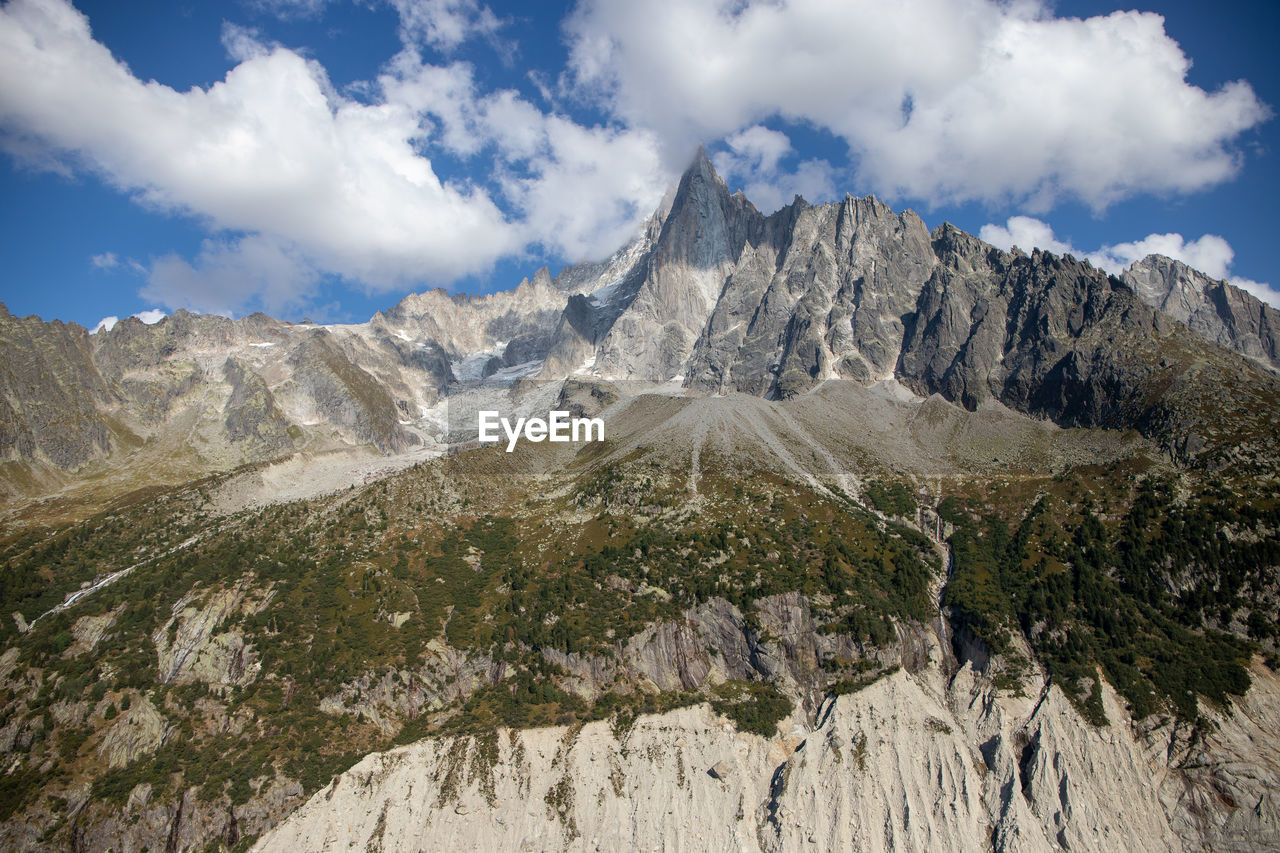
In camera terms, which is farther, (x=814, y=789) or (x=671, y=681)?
(x=671, y=681)

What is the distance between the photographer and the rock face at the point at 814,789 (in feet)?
359

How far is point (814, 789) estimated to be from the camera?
116m

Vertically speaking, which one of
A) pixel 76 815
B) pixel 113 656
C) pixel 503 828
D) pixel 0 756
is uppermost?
pixel 113 656

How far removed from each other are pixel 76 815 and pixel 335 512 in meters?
85.6

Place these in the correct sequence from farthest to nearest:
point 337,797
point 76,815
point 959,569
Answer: point 959,569 → point 337,797 → point 76,815

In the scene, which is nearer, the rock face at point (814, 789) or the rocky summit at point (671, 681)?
the rock face at point (814, 789)

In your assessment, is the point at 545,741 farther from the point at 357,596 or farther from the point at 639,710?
the point at 357,596

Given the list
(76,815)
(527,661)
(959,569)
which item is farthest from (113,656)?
(959,569)

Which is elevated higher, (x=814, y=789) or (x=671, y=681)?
(x=671, y=681)

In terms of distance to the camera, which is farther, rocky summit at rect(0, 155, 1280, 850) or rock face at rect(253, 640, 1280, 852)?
rocky summit at rect(0, 155, 1280, 850)

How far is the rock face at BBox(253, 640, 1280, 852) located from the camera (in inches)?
4313

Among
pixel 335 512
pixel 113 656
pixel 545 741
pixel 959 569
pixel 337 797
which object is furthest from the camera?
pixel 335 512

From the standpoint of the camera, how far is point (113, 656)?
425ft

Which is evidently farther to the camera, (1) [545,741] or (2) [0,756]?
(1) [545,741]
